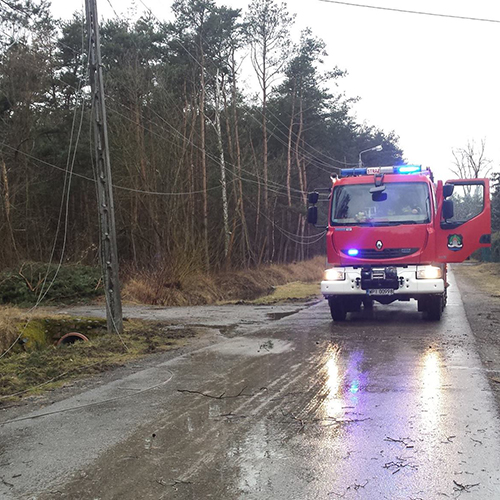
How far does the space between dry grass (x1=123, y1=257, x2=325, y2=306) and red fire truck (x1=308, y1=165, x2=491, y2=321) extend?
8.97 meters

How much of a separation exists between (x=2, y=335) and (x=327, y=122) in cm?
3893

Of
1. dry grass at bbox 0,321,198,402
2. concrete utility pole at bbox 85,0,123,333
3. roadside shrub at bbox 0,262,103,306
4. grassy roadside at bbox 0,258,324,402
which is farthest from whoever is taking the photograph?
roadside shrub at bbox 0,262,103,306

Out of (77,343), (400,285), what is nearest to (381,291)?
(400,285)

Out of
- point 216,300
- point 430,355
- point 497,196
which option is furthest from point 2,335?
point 497,196

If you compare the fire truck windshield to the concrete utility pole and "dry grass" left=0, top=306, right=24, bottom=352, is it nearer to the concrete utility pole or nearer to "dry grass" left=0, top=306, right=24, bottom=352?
the concrete utility pole

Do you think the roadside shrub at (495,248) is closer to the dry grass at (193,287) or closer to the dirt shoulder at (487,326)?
the dry grass at (193,287)

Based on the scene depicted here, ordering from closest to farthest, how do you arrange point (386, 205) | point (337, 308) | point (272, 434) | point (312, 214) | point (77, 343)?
point (272, 434) → point (77, 343) → point (386, 205) → point (312, 214) → point (337, 308)

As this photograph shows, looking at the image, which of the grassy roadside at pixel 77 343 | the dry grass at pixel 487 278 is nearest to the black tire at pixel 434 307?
the grassy roadside at pixel 77 343

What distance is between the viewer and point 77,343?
1001 cm

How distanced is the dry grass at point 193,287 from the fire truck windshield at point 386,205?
946 centimetres

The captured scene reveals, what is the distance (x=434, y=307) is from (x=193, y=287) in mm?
11302

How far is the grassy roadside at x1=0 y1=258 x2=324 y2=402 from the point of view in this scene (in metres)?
7.52

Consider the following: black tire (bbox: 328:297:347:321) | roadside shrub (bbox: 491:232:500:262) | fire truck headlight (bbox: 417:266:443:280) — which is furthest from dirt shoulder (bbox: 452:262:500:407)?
roadside shrub (bbox: 491:232:500:262)

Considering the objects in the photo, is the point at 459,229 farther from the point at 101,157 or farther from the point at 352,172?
the point at 101,157
